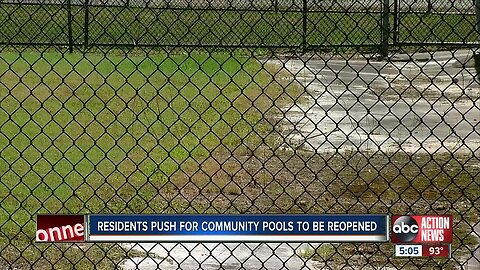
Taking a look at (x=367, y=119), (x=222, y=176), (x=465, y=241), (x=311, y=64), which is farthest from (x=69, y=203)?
(x=311, y=64)

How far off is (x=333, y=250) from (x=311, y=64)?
34.2 ft

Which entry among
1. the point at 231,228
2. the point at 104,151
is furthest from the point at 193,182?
the point at 231,228

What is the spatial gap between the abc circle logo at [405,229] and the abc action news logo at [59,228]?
56.4 inches

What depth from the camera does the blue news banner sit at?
4.24 meters

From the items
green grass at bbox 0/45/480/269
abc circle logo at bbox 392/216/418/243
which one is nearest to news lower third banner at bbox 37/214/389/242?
abc circle logo at bbox 392/216/418/243

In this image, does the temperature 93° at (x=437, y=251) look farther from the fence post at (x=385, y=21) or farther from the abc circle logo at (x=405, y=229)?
the fence post at (x=385, y=21)

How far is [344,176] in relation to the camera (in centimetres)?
769

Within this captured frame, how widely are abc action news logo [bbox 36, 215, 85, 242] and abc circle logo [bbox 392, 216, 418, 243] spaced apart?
1431mm

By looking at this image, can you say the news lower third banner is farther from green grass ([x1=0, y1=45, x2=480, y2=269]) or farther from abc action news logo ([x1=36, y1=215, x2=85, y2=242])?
green grass ([x1=0, y1=45, x2=480, y2=269])

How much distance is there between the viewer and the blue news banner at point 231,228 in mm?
4238

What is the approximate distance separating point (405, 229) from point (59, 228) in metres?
1.58

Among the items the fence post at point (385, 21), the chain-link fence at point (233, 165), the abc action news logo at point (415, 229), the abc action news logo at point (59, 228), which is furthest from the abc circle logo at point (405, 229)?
the fence post at point (385, 21)

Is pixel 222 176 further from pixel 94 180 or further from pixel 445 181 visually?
pixel 445 181

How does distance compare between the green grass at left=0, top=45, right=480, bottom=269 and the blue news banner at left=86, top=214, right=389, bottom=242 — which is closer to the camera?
the blue news banner at left=86, top=214, right=389, bottom=242
